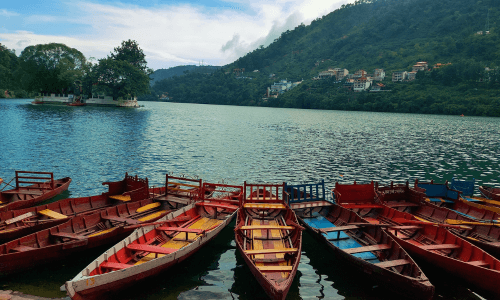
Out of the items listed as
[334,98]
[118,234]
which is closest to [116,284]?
[118,234]

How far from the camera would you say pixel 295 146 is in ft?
175

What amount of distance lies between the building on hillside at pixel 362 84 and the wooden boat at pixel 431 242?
17174 cm

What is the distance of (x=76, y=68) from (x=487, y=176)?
16114cm

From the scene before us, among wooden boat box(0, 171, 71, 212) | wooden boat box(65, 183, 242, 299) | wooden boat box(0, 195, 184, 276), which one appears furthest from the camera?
wooden boat box(0, 171, 71, 212)

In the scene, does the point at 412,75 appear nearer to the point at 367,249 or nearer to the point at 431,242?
the point at 431,242

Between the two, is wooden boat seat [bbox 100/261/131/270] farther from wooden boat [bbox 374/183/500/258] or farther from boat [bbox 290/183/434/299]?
wooden boat [bbox 374/183/500/258]

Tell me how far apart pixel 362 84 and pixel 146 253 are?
186 m

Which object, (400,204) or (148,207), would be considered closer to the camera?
(148,207)

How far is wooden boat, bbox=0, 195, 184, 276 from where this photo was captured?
36.9 ft

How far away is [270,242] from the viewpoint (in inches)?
552

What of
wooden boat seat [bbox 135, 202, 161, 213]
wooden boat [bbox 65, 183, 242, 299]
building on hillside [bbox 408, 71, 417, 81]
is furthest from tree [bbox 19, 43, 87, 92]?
building on hillside [bbox 408, 71, 417, 81]

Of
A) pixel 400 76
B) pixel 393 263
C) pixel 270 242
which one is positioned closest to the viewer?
pixel 393 263

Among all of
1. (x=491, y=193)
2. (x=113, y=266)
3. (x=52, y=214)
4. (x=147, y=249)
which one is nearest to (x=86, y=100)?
→ (x=52, y=214)

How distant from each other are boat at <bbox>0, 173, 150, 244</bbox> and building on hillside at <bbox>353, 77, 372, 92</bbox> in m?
177
